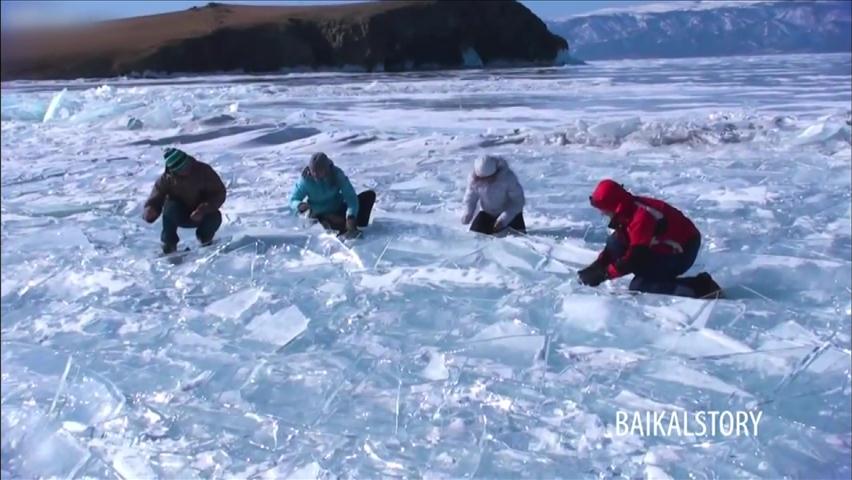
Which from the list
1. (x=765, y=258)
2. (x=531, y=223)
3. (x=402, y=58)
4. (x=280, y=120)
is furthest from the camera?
(x=402, y=58)

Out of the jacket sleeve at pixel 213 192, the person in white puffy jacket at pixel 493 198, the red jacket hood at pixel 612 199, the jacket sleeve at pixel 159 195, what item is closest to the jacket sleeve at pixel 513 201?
the person in white puffy jacket at pixel 493 198

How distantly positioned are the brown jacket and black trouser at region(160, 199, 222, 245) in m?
0.04

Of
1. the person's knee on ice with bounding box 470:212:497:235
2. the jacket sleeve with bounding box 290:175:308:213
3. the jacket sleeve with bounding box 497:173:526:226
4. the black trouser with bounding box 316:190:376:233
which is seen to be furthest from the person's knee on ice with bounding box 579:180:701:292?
the jacket sleeve with bounding box 290:175:308:213

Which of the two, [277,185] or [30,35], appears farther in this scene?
[277,185]

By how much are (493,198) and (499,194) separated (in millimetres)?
46

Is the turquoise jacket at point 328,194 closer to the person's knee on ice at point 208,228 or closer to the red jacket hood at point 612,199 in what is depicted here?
the person's knee on ice at point 208,228

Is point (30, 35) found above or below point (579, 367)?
above

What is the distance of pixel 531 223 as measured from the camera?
18.4 feet

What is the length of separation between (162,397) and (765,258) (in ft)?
10.3

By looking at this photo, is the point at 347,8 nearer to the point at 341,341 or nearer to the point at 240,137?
the point at 240,137

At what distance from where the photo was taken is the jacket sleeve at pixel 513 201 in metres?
4.93

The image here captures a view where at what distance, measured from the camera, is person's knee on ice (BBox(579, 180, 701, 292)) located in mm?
3695

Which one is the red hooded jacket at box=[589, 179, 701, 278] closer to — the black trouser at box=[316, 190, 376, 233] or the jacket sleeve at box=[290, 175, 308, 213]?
the black trouser at box=[316, 190, 376, 233]

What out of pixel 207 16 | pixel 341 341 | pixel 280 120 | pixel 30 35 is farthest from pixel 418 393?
pixel 207 16
